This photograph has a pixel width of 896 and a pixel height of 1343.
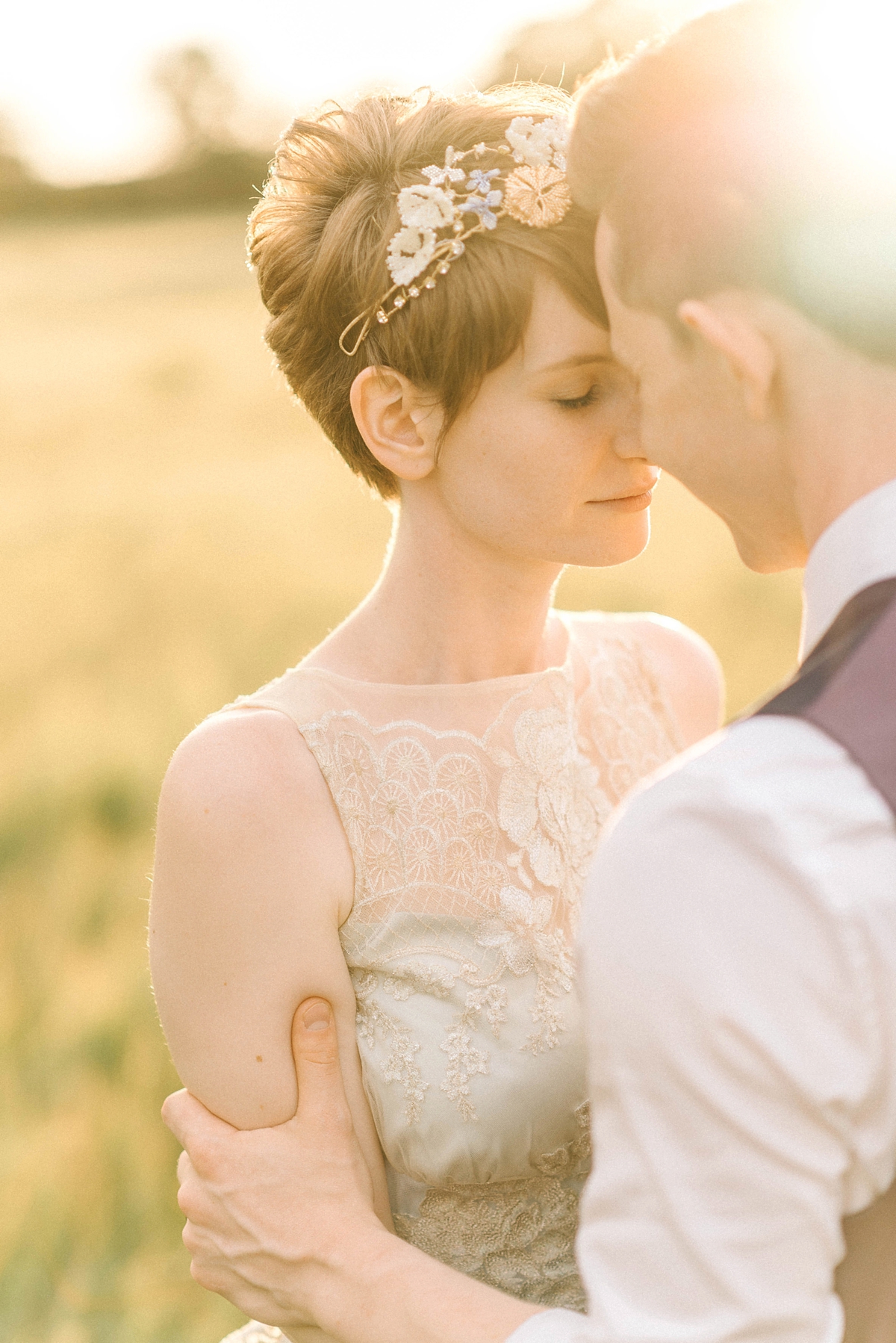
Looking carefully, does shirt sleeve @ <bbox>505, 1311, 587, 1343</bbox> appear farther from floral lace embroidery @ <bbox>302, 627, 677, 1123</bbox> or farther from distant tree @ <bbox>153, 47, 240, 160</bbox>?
Answer: distant tree @ <bbox>153, 47, 240, 160</bbox>

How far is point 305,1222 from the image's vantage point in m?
1.73

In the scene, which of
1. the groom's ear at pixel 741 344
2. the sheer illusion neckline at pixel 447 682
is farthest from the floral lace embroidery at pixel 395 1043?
the groom's ear at pixel 741 344

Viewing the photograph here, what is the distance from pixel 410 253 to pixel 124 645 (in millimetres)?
6620

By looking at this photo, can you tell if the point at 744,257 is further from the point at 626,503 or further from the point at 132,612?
the point at 132,612

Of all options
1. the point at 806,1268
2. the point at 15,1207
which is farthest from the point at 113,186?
the point at 806,1268

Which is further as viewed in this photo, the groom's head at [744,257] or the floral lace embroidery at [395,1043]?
the floral lace embroidery at [395,1043]

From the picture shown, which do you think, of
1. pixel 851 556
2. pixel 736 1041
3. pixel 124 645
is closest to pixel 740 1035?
pixel 736 1041

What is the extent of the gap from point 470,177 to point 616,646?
936 mm

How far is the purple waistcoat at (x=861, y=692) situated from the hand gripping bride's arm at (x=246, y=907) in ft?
3.05

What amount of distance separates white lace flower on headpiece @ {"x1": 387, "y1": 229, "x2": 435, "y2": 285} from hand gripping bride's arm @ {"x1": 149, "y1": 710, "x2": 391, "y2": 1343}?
0.66 meters

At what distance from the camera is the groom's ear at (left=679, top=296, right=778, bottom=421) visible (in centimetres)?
112

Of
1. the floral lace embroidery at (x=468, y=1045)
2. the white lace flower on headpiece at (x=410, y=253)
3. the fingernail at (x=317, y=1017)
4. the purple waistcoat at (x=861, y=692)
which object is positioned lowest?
the floral lace embroidery at (x=468, y=1045)

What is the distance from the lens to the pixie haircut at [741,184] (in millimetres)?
1092

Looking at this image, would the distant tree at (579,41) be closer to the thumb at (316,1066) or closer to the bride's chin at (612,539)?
the bride's chin at (612,539)
